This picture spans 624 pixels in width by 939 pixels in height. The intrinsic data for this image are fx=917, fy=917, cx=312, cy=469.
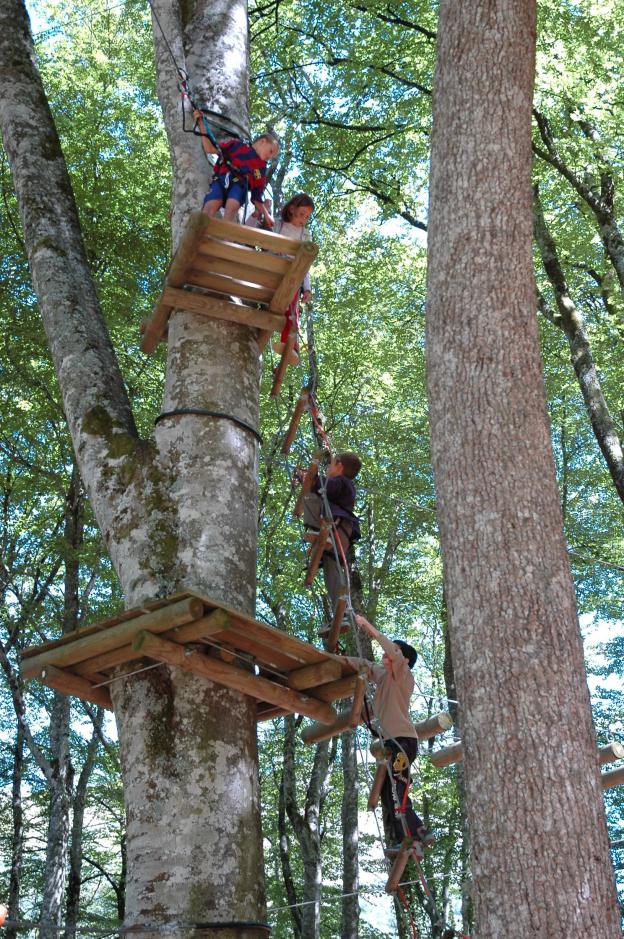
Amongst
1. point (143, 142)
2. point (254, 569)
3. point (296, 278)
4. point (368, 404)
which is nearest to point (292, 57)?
point (143, 142)

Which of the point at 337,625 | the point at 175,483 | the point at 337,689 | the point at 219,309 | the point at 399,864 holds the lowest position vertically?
the point at 399,864

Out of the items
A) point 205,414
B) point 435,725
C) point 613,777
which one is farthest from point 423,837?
point 205,414

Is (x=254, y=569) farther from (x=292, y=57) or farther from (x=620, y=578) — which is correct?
(x=620, y=578)

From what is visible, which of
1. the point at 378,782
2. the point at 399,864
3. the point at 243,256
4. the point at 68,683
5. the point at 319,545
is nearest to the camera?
the point at 68,683

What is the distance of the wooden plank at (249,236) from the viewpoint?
4223 mm

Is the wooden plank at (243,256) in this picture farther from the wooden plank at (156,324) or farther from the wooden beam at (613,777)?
the wooden beam at (613,777)

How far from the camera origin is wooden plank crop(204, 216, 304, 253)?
166 inches

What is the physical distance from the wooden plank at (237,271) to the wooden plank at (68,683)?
77.6 inches

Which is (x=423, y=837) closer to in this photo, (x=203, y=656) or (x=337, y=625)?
(x=337, y=625)

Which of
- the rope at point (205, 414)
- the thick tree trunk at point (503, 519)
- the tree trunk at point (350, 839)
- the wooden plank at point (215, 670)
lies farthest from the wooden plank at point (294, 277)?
the tree trunk at point (350, 839)

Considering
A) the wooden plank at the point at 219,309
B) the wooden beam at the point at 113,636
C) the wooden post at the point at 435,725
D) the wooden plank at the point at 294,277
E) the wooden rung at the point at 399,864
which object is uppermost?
the wooden plank at the point at 294,277

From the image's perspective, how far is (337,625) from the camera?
5.55 metres

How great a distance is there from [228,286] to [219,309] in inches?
5.0

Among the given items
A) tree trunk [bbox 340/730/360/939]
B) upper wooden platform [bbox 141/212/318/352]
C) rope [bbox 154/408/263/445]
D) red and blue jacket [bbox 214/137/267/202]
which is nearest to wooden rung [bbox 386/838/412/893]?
rope [bbox 154/408/263/445]
